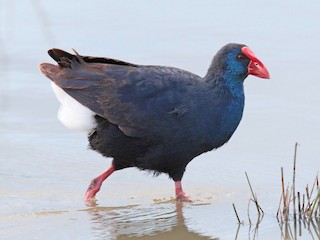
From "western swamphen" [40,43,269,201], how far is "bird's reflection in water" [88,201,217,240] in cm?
21

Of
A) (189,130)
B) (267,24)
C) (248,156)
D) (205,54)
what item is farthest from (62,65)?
(267,24)

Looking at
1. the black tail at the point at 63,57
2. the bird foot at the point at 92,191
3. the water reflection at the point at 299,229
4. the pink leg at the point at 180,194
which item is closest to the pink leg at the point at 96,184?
the bird foot at the point at 92,191

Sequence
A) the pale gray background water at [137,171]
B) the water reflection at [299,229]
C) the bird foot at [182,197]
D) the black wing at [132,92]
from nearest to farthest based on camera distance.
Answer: the water reflection at [299,229]
the pale gray background water at [137,171]
the black wing at [132,92]
the bird foot at [182,197]

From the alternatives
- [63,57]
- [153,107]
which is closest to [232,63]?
[153,107]

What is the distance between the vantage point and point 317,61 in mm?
9680

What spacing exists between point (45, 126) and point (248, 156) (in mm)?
1589

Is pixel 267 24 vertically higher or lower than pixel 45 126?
higher

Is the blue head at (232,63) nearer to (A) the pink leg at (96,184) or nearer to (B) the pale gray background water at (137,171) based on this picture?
(B) the pale gray background water at (137,171)

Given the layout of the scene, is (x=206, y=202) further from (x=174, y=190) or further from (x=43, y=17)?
(x=43, y=17)

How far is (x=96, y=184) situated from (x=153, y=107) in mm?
691

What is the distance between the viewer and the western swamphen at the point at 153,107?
24.2 ft

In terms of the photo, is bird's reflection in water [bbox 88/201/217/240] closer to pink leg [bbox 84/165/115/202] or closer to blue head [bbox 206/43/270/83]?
pink leg [bbox 84/165/115/202]

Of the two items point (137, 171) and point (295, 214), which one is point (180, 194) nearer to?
point (137, 171)

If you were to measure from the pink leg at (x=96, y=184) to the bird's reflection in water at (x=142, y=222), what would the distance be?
0.18 meters
